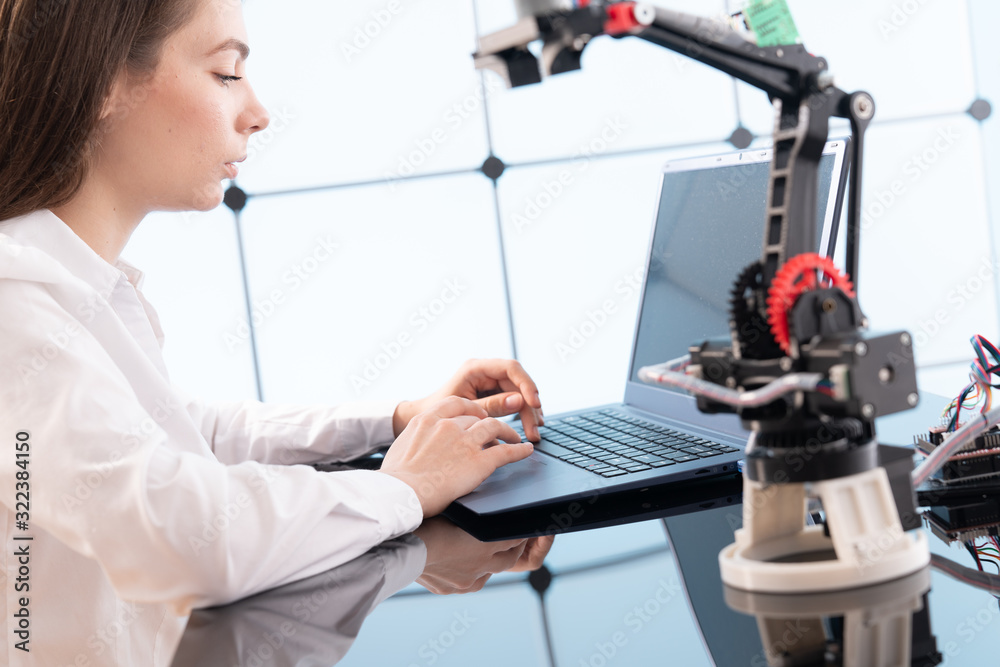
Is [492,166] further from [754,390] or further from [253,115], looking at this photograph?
[754,390]

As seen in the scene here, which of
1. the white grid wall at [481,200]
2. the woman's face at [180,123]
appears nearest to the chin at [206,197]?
the woman's face at [180,123]

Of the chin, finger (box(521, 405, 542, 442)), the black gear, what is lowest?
finger (box(521, 405, 542, 442))

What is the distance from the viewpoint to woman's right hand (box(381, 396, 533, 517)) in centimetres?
76

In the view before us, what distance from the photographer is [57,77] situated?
2.57ft

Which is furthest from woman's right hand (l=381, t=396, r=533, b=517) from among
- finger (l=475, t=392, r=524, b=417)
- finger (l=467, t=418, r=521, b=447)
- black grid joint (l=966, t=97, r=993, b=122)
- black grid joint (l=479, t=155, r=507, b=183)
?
black grid joint (l=966, t=97, r=993, b=122)

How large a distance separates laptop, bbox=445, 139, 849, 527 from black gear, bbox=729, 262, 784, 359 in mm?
265

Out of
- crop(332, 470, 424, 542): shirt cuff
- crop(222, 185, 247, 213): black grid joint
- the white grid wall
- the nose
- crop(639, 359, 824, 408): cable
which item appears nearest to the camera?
crop(639, 359, 824, 408): cable

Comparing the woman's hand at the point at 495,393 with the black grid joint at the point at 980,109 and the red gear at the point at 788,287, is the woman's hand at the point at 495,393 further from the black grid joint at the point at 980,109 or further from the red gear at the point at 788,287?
the black grid joint at the point at 980,109

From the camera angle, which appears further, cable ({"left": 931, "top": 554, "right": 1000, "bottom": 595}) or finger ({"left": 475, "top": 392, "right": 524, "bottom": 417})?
finger ({"left": 475, "top": 392, "right": 524, "bottom": 417})

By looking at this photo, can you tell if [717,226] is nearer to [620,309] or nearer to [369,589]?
[369,589]

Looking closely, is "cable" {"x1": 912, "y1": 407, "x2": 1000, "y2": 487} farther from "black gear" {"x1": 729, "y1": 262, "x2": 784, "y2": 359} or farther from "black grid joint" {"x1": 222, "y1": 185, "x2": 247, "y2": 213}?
"black grid joint" {"x1": 222, "y1": 185, "x2": 247, "y2": 213}

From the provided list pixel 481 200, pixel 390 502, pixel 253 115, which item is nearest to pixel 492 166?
pixel 481 200

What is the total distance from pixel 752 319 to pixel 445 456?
1.16 ft

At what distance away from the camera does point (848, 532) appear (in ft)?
1.59
